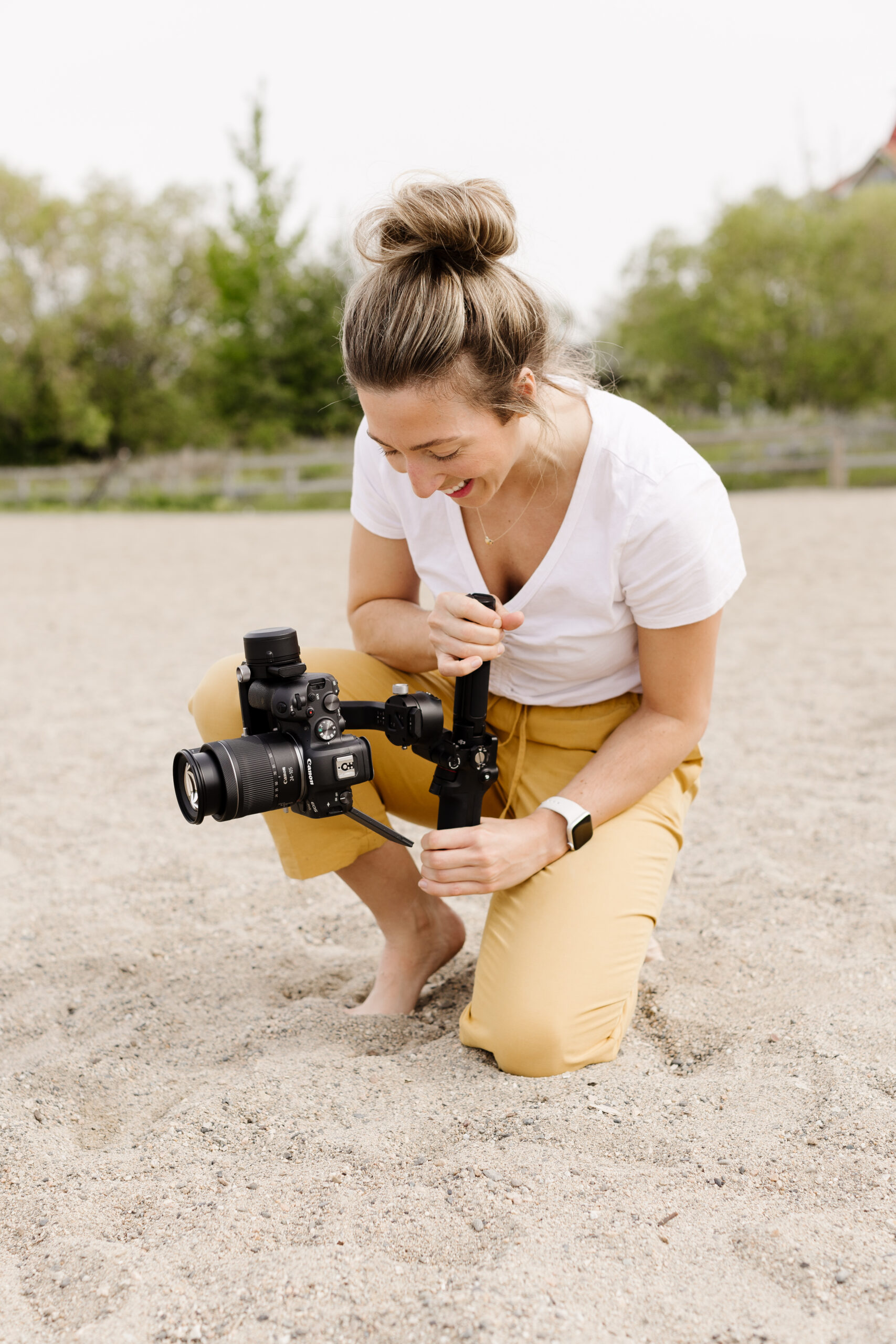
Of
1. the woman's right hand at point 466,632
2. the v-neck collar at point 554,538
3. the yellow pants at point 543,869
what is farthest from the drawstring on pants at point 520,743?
the woman's right hand at point 466,632

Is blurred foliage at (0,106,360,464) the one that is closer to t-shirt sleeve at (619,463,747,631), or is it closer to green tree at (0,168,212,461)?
green tree at (0,168,212,461)

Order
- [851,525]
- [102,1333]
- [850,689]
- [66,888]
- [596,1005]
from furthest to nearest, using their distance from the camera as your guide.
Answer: [851,525] → [850,689] → [66,888] → [596,1005] → [102,1333]

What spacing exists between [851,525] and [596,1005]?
344 inches

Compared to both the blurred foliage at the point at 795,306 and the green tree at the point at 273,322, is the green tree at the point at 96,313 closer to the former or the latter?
the green tree at the point at 273,322

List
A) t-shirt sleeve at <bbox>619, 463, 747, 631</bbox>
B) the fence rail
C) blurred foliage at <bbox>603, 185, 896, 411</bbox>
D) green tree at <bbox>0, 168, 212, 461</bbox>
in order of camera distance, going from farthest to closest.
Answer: green tree at <bbox>0, 168, 212, 461</bbox> < blurred foliage at <bbox>603, 185, 896, 411</bbox> < the fence rail < t-shirt sleeve at <bbox>619, 463, 747, 631</bbox>

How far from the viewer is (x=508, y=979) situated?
1.85 m

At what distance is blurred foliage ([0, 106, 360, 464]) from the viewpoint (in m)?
22.8

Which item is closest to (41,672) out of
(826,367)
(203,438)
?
(826,367)

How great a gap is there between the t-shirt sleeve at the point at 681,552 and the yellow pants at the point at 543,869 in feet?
0.98

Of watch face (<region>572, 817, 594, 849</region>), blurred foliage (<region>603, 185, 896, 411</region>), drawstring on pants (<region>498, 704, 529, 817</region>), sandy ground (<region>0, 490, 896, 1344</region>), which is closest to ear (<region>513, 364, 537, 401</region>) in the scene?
drawstring on pants (<region>498, 704, 529, 817</region>)

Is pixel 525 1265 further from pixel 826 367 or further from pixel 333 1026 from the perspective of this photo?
pixel 826 367

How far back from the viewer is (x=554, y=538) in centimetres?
196

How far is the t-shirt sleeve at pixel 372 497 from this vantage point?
2.14 metres

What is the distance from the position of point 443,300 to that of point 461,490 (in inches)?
12.0
